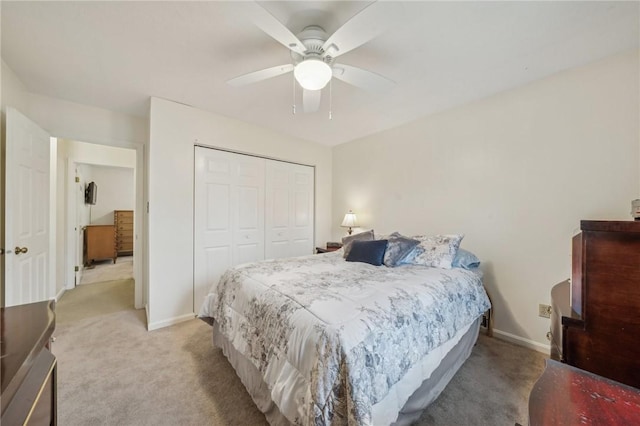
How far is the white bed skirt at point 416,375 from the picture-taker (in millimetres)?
1359

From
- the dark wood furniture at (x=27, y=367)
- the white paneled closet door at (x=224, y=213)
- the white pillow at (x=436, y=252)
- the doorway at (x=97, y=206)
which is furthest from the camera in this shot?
the doorway at (x=97, y=206)

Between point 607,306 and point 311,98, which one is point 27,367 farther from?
point 311,98

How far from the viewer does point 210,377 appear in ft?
6.00

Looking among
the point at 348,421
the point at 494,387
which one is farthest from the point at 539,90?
the point at 348,421

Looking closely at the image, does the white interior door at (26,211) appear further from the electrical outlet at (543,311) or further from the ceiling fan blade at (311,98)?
the electrical outlet at (543,311)

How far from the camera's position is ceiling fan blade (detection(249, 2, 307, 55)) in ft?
3.79

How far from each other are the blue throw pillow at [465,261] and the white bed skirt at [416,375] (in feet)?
1.81

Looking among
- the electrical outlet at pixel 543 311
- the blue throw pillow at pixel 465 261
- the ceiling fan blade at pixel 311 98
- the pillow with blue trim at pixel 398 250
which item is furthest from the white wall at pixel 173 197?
the electrical outlet at pixel 543 311

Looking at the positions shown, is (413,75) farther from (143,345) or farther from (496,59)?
(143,345)

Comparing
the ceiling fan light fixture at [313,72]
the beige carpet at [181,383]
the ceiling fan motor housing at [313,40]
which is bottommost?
the beige carpet at [181,383]

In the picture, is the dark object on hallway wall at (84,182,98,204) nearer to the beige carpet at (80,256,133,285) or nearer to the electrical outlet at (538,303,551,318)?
the beige carpet at (80,256,133,285)

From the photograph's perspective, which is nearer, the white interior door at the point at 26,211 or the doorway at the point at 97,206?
the white interior door at the point at 26,211

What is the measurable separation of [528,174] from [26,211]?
14.7 ft

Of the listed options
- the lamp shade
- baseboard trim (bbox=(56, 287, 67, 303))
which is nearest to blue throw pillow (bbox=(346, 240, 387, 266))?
the lamp shade
